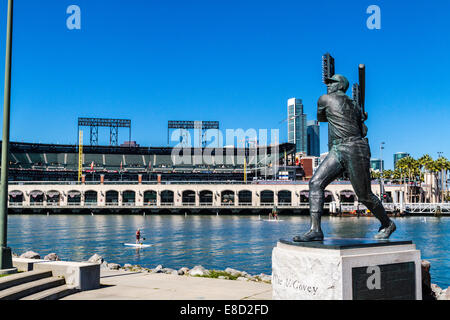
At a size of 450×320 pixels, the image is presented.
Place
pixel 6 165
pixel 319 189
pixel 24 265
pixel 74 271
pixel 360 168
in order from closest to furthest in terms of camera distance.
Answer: pixel 319 189
pixel 360 168
pixel 74 271
pixel 6 165
pixel 24 265

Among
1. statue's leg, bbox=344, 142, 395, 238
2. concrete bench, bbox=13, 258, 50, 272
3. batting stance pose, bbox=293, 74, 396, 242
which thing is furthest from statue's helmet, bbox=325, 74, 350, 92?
concrete bench, bbox=13, 258, 50, 272

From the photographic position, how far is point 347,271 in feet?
28.8

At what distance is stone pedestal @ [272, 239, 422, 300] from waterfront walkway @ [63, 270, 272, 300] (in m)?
2.33

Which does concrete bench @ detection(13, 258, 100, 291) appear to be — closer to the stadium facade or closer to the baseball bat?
the baseball bat

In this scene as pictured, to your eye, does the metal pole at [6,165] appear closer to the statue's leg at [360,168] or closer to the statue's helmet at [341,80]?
the statue's helmet at [341,80]

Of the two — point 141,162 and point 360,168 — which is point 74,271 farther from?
point 141,162

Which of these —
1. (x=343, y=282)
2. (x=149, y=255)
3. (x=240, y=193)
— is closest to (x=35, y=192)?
(x=240, y=193)

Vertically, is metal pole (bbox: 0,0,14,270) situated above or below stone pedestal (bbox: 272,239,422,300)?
above

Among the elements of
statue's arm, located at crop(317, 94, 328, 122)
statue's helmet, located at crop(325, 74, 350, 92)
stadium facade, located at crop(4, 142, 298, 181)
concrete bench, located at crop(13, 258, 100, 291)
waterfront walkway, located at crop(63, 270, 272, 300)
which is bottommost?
waterfront walkway, located at crop(63, 270, 272, 300)

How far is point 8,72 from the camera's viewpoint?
12.9 metres

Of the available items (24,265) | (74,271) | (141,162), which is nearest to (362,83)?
(74,271)

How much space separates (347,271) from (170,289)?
6.00 meters

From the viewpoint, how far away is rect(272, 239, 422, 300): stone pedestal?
8797 mm

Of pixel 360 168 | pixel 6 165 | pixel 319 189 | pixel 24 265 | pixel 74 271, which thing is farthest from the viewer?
pixel 24 265
